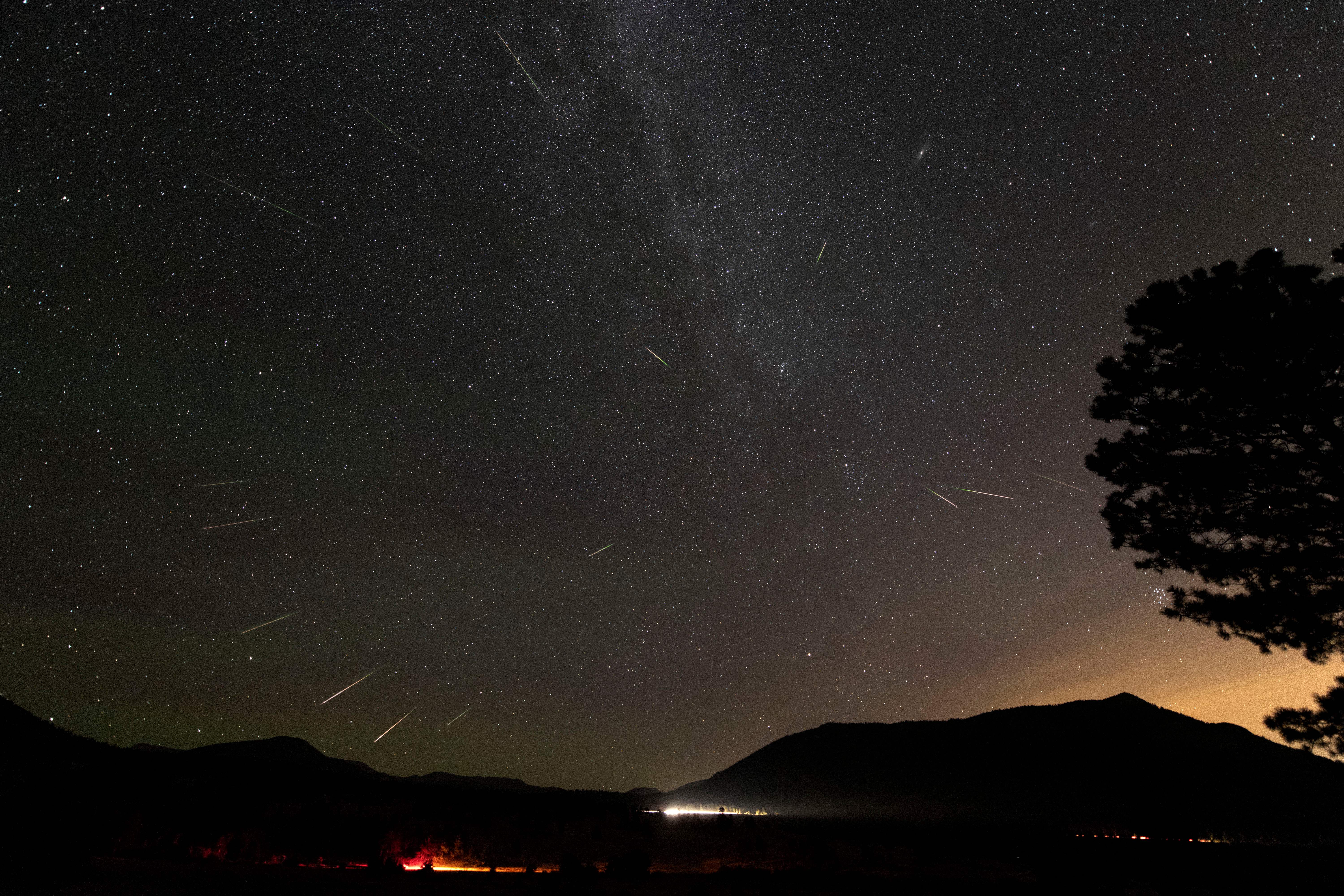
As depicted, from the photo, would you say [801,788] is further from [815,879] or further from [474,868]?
[815,879]

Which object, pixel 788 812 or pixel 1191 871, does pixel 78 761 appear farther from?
pixel 788 812

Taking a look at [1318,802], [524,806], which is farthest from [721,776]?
[524,806]

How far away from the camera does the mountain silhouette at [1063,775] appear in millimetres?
63062

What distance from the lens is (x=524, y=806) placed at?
2667 centimetres

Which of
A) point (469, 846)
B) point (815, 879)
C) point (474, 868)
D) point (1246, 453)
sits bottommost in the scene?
point (815, 879)

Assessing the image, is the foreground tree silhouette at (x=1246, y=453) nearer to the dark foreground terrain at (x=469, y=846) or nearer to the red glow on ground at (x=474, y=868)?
the dark foreground terrain at (x=469, y=846)

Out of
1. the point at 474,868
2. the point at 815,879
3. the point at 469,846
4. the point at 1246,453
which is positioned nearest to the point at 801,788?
the point at 469,846

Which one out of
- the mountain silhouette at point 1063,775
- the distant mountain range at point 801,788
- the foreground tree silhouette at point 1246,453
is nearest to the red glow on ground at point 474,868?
the distant mountain range at point 801,788

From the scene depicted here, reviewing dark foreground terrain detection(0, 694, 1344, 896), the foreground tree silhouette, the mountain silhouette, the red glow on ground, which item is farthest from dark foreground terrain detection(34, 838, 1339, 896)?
the mountain silhouette

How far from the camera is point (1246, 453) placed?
1316cm

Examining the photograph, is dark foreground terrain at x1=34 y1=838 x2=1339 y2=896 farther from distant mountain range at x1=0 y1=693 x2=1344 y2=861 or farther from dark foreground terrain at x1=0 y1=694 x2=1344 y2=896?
distant mountain range at x1=0 y1=693 x2=1344 y2=861

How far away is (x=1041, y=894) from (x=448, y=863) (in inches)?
520

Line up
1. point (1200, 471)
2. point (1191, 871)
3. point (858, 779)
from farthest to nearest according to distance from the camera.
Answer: point (858, 779)
point (1191, 871)
point (1200, 471)

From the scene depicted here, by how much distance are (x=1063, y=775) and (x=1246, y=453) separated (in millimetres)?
79617
